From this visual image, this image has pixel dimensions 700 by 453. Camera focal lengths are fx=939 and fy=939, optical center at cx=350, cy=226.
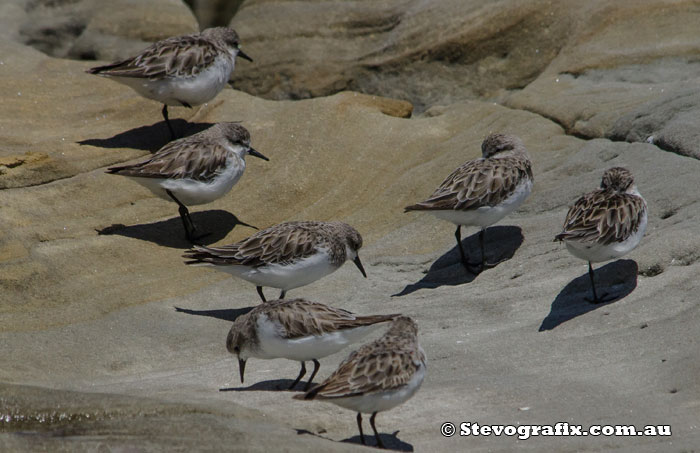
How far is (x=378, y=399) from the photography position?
20.6 feet

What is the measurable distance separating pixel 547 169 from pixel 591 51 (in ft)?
9.79

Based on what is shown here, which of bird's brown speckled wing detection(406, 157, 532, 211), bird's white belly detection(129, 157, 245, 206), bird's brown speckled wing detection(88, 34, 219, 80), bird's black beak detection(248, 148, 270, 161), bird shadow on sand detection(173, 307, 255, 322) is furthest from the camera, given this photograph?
bird's brown speckled wing detection(88, 34, 219, 80)

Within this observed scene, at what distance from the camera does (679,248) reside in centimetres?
862

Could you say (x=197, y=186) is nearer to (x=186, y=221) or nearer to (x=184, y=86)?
(x=186, y=221)

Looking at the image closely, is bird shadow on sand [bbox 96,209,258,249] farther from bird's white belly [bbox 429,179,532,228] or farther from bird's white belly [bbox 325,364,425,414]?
bird's white belly [bbox 325,364,425,414]

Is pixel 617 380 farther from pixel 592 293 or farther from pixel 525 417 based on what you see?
pixel 592 293

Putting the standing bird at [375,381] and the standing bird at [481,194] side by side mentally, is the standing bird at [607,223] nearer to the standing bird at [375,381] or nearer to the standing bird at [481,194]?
A: the standing bird at [481,194]

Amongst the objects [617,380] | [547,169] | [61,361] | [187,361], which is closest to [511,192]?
[547,169]

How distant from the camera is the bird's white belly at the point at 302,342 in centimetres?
735

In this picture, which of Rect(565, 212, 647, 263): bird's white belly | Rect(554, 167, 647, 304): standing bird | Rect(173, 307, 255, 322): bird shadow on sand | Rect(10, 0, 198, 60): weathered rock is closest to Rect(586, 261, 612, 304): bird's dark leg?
Rect(554, 167, 647, 304): standing bird

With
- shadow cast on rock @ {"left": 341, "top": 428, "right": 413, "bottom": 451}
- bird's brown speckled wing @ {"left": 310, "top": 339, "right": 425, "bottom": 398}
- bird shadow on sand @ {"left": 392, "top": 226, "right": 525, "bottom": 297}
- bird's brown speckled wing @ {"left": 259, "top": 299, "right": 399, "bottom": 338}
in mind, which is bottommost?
bird shadow on sand @ {"left": 392, "top": 226, "right": 525, "bottom": 297}

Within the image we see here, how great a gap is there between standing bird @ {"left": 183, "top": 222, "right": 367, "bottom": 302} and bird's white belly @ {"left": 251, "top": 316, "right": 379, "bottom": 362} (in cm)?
148

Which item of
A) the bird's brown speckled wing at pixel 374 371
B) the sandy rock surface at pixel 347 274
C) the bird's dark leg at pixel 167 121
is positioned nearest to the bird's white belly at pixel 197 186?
the sandy rock surface at pixel 347 274

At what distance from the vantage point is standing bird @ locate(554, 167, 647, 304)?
8.32 meters
